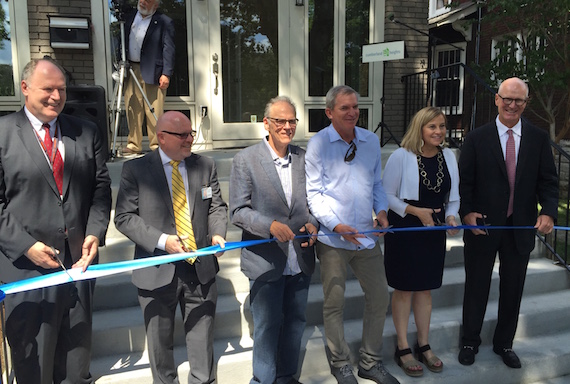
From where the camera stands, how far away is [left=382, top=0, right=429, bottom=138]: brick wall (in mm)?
7398

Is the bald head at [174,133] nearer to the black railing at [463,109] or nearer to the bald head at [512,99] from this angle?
the bald head at [512,99]

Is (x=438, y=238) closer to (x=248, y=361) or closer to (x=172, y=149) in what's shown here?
(x=248, y=361)

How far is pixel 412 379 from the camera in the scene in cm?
319

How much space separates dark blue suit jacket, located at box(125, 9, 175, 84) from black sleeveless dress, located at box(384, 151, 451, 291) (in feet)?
11.8

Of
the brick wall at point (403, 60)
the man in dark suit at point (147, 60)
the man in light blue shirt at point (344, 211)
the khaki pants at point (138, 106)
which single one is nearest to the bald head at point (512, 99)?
the man in light blue shirt at point (344, 211)

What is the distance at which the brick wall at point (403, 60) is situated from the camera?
24.3 ft

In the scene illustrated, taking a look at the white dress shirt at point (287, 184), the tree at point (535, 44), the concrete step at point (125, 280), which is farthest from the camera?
the tree at point (535, 44)

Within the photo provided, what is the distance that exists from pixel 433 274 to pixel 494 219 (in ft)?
1.92

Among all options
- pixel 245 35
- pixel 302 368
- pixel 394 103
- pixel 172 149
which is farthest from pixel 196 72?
pixel 302 368

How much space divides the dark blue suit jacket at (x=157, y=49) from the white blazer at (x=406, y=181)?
3430mm

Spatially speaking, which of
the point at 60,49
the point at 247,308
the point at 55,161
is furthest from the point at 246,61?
the point at 55,161

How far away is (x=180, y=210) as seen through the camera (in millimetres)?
2670

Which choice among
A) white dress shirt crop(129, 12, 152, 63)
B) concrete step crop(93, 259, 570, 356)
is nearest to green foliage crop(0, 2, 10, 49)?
white dress shirt crop(129, 12, 152, 63)

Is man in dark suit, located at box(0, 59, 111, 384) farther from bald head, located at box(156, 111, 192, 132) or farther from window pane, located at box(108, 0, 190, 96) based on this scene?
window pane, located at box(108, 0, 190, 96)
